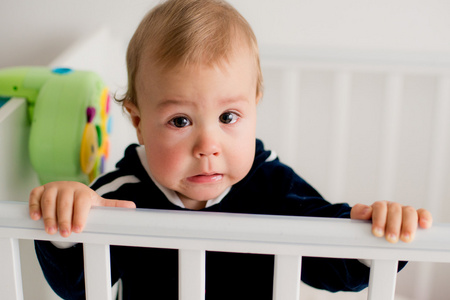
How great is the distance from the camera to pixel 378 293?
0.51m

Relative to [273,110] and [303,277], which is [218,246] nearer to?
[303,277]

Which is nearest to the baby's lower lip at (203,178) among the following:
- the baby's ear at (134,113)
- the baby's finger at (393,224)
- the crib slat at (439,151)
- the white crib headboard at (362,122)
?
the baby's ear at (134,113)

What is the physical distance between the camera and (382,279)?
1.68 ft

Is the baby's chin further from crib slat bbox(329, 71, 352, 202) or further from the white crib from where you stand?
crib slat bbox(329, 71, 352, 202)

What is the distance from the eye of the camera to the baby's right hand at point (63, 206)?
1.72ft

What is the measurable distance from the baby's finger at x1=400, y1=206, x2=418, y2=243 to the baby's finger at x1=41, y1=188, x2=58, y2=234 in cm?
33

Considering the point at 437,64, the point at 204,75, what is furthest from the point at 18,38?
the point at 437,64

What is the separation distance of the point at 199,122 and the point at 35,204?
203 millimetres

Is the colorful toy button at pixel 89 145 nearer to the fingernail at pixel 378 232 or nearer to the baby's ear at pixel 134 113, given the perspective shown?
the baby's ear at pixel 134 113

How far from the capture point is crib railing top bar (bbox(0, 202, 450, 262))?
50 centimetres

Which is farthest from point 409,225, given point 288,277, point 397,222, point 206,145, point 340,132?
point 340,132

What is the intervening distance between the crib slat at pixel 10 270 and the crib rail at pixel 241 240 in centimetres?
2

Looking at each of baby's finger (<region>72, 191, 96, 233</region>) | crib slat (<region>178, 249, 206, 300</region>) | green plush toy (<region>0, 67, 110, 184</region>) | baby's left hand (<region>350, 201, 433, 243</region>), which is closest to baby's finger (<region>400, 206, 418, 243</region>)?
baby's left hand (<region>350, 201, 433, 243</region>)

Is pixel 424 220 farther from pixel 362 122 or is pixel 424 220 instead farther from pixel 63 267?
pixel 362 122
